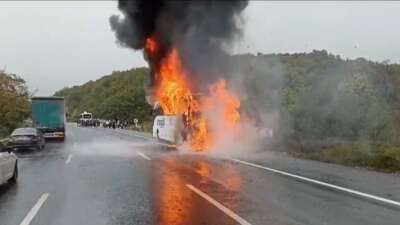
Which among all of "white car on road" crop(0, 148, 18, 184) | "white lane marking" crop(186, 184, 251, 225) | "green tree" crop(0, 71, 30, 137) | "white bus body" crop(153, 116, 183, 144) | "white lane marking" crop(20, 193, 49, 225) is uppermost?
"green tree" crop(0, 71, 30, 137)

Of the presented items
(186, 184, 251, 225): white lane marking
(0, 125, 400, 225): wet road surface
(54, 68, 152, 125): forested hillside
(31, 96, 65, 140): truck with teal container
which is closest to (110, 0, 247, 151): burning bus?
(0, 125, 400, 225): wet road surface

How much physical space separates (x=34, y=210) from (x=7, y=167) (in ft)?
13.0

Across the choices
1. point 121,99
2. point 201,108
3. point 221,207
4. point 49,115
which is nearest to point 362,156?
point 221,207

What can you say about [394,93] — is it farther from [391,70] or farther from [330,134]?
[330,134]

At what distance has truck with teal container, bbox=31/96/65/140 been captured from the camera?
138ft

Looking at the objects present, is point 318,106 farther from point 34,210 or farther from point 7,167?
point 34,210

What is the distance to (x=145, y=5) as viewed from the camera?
107ft

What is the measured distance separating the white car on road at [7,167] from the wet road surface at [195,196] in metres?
0.28

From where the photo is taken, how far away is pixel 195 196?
1095 centimetres

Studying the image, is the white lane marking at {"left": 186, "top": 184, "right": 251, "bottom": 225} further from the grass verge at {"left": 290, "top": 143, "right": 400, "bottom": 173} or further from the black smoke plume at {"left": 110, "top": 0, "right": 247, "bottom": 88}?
the black smoke plume at {"left": 110, "top": 0, "right": 247, "bottom": 88}

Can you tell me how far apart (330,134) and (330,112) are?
1342 mm

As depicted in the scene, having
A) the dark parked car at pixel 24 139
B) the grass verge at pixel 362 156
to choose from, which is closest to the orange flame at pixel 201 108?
the grass verge at pixel 362 156

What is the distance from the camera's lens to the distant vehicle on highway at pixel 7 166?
12.6m

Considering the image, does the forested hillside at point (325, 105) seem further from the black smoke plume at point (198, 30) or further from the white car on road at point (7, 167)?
the white car on road at point (7, 167)
